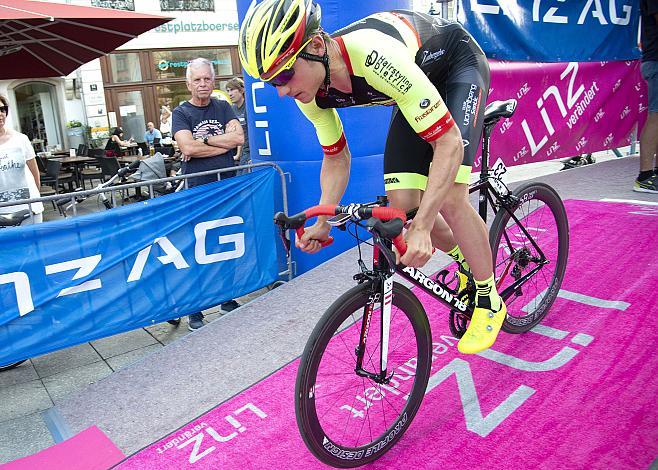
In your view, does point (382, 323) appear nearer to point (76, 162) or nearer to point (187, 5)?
point (76, 162)

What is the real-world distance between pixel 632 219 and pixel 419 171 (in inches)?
130

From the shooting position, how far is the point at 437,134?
84.8 inches

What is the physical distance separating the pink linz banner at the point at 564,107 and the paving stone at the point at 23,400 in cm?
491

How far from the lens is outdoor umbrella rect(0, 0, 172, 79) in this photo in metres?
5.98

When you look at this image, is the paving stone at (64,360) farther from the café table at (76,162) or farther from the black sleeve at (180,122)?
the café table at (76,162)

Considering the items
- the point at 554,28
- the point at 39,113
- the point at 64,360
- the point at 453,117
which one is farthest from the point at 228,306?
the point at 39,113

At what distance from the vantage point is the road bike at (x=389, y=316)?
2.14 metres

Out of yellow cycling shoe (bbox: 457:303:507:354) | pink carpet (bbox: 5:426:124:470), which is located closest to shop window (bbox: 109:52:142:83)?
pink carpet (bbox: 5:426:124:470)

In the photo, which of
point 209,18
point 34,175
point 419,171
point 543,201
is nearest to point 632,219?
point 543,201

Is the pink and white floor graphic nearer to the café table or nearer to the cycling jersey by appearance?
the cycling jersey

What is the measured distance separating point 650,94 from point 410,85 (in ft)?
16.1

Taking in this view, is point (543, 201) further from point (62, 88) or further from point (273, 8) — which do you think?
point (62, 88)

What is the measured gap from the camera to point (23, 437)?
326 centimetres

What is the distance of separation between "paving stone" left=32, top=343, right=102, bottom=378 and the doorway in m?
18.5
